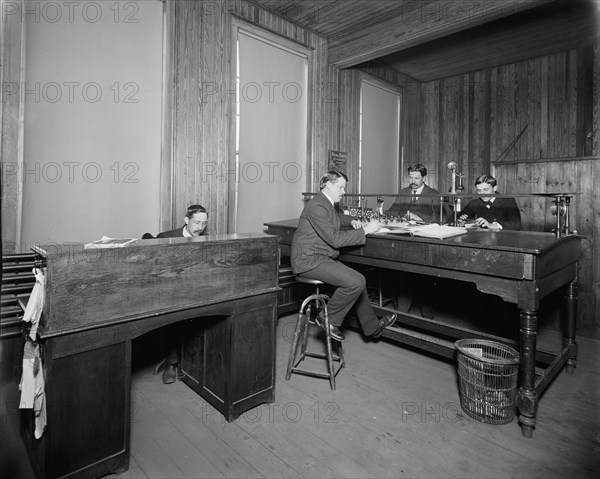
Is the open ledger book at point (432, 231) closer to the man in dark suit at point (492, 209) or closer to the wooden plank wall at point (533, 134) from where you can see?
the man in dark suit at point (492, 209)

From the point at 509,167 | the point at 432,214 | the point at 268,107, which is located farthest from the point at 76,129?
the point at 509,167

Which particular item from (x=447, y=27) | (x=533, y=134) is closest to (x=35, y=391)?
(x=447, y=27)

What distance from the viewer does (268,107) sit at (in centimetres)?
474

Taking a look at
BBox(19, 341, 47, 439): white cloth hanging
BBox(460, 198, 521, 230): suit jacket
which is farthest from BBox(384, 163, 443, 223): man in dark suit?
BBox(19, 341, 47, 439): white cloth hanging

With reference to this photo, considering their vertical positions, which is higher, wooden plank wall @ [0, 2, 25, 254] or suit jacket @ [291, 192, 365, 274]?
wooden plank wall @ [0, 2, 25, 254]

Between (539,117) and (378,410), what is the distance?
502 cm

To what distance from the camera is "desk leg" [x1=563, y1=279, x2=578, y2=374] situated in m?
3.29

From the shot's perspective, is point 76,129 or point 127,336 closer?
point 127,336

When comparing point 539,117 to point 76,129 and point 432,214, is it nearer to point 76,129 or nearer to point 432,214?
point 432,214

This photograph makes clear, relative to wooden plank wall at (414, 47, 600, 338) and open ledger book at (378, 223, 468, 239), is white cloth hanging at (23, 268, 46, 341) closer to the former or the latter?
open ledger book at (378, 223, 468, 239)

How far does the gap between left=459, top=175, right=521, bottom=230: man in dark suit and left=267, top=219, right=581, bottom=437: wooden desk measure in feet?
2.79

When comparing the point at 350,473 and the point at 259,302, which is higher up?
the point at 259,302

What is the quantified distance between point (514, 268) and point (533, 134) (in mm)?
4221

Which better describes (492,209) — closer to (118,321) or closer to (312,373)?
(312,373)
